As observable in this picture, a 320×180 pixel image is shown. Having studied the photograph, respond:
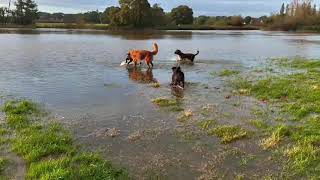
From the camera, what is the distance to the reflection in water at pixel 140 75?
15.3 meters

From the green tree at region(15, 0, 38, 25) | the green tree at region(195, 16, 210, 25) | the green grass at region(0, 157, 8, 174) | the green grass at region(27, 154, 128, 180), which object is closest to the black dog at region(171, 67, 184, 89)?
the green grass at region(27, 154, 128, 180)

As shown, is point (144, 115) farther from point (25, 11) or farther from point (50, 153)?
point (25, 11)

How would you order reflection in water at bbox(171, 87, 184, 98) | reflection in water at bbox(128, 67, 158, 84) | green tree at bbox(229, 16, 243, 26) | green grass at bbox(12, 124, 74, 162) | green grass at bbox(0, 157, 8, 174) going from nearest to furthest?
1. green grass at bbox(0, 157, 8, 174)
2. green grass at bbox(12, 124, 74, 162)
3. reflection in water at bbox(171, 87, 184, 98)
4. reflection in water at bbox(128, 67, 158, 84)
5. green tree at bbox(229, 16, 243, 26)

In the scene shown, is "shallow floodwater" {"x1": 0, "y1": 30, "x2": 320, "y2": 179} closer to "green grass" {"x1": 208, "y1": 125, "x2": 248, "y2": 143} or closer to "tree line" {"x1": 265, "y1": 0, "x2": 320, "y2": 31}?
"green grass" {"x1": 208, "y1": 125, "x2": 248, "y2": 143}

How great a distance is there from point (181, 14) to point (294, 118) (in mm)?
100532

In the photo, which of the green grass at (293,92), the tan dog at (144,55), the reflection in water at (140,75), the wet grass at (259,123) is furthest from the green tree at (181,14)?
the wet grass at (259,123)

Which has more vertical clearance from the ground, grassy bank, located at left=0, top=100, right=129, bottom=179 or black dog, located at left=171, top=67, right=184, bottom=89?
black dog, located at left=171, top=67, right=184, bottom=89

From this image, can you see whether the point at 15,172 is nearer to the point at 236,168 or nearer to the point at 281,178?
the point at 236,168

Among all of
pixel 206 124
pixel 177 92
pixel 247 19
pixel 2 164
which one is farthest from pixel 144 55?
pixel 247 19

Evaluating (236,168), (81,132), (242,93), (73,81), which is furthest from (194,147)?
(73,81)

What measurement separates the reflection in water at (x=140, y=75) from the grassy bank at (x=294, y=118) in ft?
10.3

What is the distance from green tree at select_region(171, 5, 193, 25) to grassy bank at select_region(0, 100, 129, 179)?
325 ft

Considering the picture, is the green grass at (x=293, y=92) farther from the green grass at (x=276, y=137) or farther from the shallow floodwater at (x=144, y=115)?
the green grass at (x=276, y=137)

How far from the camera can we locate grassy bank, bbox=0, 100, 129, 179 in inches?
234
